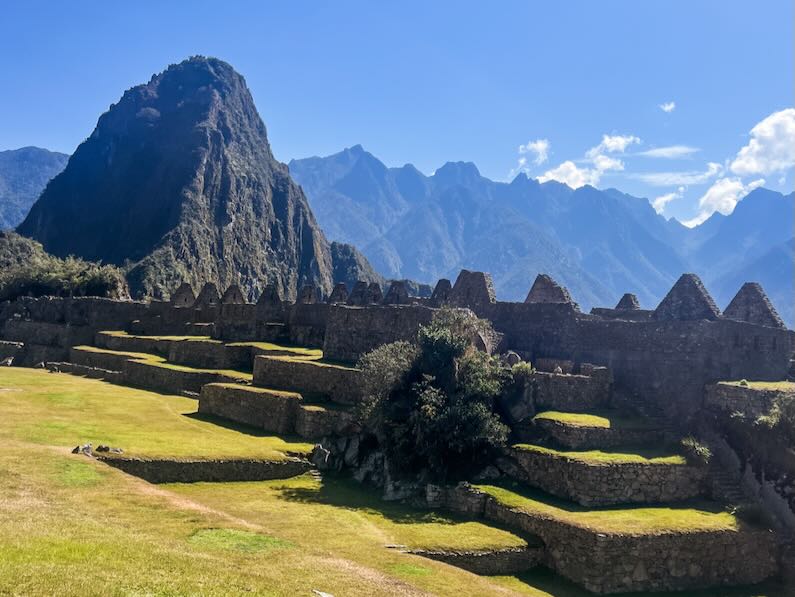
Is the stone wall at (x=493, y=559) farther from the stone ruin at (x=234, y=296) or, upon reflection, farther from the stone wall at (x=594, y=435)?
the stone ruin at (x=234, y=296)

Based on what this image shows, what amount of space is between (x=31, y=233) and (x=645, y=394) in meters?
181

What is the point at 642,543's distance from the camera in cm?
1648

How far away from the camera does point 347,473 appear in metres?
22.4

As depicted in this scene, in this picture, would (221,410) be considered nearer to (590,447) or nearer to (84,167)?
(590,447)

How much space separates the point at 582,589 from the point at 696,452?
20.9 feet

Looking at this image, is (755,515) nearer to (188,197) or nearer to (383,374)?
(383,374)

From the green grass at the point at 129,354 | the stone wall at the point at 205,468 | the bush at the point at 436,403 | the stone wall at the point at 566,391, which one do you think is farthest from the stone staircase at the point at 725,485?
the green grass at the point at 129,354

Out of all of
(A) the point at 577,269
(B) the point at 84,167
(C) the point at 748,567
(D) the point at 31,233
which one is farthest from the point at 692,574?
(B) the point at 84,167

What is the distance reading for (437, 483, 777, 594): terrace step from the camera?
53.5ft

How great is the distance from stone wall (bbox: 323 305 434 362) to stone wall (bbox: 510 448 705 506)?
30.8 ft

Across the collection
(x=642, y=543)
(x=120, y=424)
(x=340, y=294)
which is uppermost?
(x=340, y=294)

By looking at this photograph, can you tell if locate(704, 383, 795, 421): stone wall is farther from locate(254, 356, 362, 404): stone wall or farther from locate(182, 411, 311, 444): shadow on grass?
locate(182, 411, 311, 444): shadow on grass

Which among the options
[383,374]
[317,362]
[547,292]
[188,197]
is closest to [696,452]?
[383,374]

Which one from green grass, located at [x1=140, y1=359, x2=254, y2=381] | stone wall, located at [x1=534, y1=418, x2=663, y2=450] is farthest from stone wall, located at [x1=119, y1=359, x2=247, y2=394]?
stone wall, located at [x1=534, y1=418, x2=663, y2=450]
